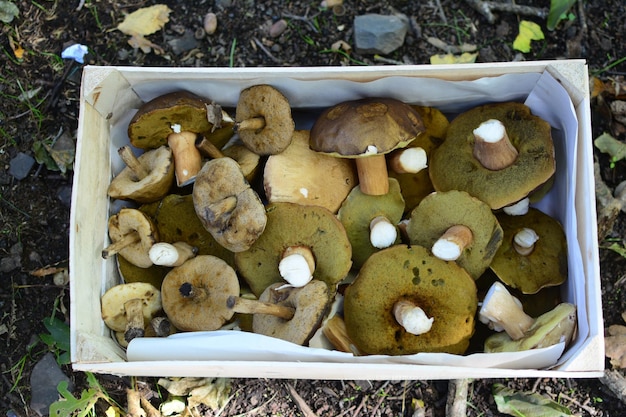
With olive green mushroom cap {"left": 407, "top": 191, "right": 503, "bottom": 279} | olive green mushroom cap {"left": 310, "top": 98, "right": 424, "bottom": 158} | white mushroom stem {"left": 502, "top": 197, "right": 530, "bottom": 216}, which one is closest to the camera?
olive green mushroom cap {"left": 310, "top": 98, "right": 424, "bottom": 158}

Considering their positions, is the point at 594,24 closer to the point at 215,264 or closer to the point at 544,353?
the point at 544,353

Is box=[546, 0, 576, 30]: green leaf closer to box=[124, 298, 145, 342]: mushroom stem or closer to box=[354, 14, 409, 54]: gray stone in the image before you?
box=[354, 14, 409, 54]: gray stone

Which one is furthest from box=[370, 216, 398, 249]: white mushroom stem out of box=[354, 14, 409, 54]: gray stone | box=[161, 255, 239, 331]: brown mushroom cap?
box=[354, 14, 409, 54]: gray stone

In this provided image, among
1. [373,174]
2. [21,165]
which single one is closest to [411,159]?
[373,174]

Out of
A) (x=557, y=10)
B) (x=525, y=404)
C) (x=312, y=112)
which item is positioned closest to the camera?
(x=312, y=112)

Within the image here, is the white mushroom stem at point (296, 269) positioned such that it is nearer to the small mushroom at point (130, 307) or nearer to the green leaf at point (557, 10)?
the small mushroom at point (130, 307)

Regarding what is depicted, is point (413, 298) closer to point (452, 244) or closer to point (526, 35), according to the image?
point (452, 244)

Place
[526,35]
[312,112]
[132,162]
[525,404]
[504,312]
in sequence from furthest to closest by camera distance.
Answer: [526,35] < [525,404] < [312,112] < [132,162] < [504,312]
